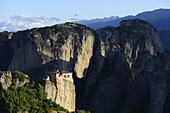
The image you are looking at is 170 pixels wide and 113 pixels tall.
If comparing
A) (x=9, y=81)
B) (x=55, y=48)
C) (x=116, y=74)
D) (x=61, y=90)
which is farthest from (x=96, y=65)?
(x=9, y=81)

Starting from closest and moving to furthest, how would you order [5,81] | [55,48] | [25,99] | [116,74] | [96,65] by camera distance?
[25,99], [5,81], [116,74], [55,48], [96,65]

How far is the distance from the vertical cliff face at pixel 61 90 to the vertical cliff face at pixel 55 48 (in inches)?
1103

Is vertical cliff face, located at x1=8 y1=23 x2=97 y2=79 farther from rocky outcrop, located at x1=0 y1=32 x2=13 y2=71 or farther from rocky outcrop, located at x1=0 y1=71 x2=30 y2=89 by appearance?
rocky outcrop, located at x1=0 y1=71 x2=30 y2=89

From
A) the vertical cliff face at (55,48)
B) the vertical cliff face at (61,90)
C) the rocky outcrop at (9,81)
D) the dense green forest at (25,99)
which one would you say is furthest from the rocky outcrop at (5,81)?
the vertical cliff face at (55,48)

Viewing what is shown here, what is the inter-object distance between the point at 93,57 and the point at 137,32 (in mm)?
25774

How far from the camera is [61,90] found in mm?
132125

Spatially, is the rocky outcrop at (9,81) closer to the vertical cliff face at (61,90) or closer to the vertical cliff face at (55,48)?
the vertical cliff face at (61,90)

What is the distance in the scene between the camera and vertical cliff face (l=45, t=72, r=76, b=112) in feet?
415

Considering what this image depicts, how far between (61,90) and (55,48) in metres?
44.8

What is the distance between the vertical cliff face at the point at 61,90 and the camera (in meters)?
127

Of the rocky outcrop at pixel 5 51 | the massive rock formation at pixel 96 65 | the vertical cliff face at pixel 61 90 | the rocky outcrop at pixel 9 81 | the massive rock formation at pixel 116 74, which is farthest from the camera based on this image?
the rocky outcrop at pixel 5 51

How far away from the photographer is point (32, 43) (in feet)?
552

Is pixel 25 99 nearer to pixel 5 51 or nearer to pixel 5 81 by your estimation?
pixel 5 81

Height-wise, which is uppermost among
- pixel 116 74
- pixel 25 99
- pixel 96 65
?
pixel 25 99
